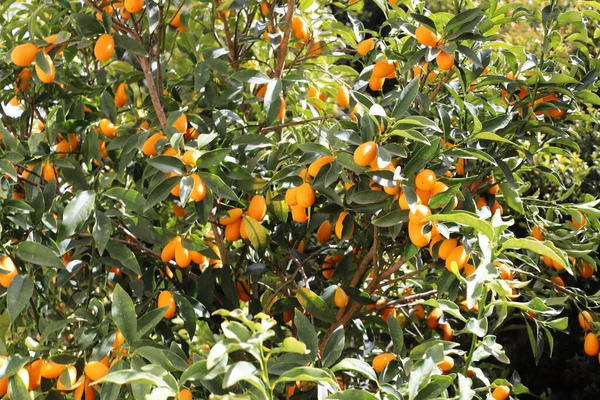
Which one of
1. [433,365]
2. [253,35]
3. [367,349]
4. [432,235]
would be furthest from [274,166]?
[433,365]

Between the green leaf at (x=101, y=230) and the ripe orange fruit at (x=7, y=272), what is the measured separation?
15 cm

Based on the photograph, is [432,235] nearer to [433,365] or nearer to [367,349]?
[433,365]

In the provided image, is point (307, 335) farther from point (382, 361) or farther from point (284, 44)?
point (284, 44)

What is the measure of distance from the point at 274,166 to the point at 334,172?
301mm

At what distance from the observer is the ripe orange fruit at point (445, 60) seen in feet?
4.26

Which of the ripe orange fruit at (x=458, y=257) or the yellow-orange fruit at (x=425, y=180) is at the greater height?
the yellow-orange fruit at (x=425, y=180)

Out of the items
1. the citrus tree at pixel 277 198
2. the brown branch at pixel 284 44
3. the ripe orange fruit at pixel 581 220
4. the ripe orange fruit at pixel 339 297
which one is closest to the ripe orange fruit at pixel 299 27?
the citrus tree at pixel 277 198

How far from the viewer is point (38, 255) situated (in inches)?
47.4

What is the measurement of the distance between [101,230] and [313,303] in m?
0.41

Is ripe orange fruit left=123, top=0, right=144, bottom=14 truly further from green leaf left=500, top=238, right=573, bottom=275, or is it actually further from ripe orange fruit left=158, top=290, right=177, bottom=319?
green leaf left=500, top=238, right=573, bottom=275

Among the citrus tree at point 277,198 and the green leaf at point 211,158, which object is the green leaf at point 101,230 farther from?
the green leaf at point 211,158

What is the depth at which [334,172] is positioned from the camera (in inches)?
47.5

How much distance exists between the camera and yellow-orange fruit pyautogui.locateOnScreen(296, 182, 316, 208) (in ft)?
4.18

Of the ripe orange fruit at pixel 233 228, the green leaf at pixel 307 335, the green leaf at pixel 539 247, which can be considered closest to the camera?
the green leaf at pixel 539 247
